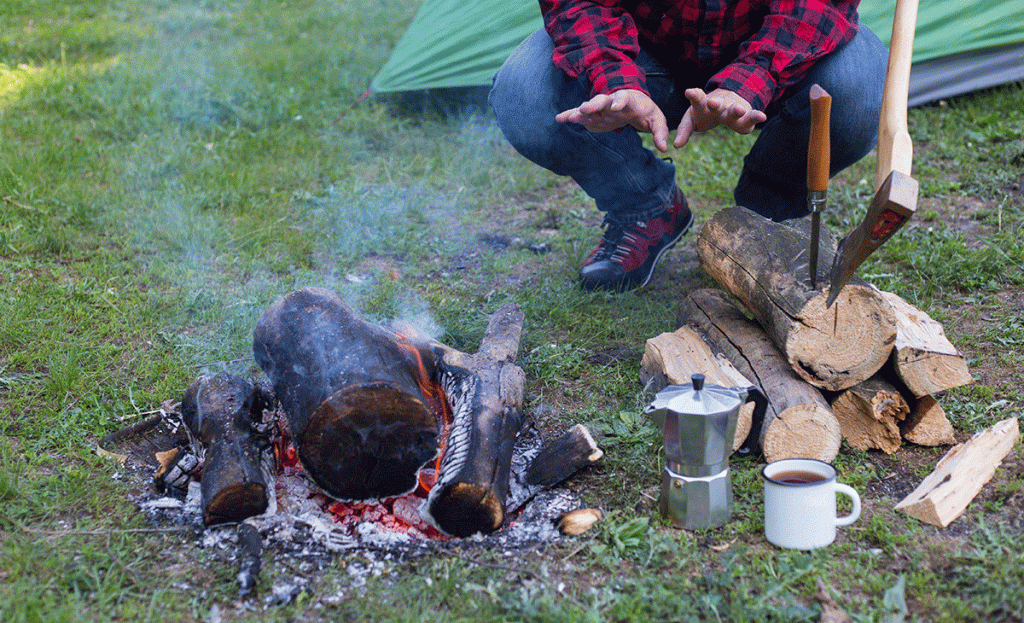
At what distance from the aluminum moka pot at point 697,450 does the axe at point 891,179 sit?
51 cm

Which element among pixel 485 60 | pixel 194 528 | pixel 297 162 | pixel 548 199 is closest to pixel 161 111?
pixel 297 162

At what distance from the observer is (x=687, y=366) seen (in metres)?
2.50

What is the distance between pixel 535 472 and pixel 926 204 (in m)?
3.08

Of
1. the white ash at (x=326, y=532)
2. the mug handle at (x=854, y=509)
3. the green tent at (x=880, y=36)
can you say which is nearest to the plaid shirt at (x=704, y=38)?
the mug handle at (x=854, y=509)

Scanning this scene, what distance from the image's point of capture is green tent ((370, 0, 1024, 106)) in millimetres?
4926

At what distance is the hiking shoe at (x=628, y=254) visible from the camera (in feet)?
11.4

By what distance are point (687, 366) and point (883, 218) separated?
2.51 feet

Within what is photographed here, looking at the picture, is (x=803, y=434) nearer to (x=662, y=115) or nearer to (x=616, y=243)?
(x=662, y=115)

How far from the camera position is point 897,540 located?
1944mm

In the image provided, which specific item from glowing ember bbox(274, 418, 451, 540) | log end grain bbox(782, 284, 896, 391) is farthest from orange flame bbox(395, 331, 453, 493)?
log end grain bbox(782, 284, 896, 391)

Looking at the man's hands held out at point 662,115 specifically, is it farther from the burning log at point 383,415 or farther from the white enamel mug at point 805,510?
the white enamel mug at point 805,510

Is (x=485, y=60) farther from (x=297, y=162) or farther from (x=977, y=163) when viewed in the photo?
(x=977, y=163)

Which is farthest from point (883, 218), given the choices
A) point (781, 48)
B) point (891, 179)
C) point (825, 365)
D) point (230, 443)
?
point (230, 443)

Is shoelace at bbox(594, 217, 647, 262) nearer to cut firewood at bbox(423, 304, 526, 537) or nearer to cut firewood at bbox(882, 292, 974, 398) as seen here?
cut firewood at bbox(423, 304, 526, 537)
